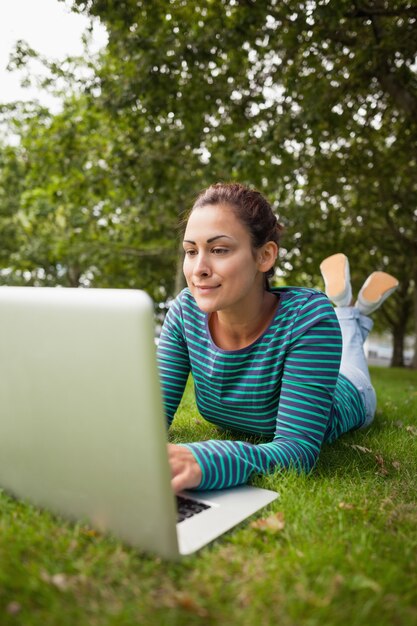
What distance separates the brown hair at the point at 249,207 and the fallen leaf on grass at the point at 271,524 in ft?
4.19

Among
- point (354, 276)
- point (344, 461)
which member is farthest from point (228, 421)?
point (354, 276)

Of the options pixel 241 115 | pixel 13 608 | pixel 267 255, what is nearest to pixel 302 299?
pixel 267 255

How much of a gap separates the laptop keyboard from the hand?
0.18 feet

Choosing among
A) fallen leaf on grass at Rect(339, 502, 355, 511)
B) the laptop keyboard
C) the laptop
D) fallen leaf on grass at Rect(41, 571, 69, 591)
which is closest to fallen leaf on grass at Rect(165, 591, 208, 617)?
the laptop

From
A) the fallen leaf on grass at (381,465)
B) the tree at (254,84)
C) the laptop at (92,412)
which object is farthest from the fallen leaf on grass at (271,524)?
the tree at (254,84)

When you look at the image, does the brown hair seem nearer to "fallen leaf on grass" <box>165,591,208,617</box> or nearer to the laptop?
the laptop

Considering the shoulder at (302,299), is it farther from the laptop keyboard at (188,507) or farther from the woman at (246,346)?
the laptop keyboard at (188,507)

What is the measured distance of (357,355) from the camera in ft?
14.5

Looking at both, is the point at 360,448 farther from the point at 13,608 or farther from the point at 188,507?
the point at 13,608

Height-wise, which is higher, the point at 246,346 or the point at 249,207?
the point at 249,207

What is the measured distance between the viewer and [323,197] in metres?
11.9

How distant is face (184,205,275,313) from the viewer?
96.1 inches

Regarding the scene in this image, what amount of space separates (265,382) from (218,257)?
0.71 m

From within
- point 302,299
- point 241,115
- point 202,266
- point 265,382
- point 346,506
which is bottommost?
point 346,506
